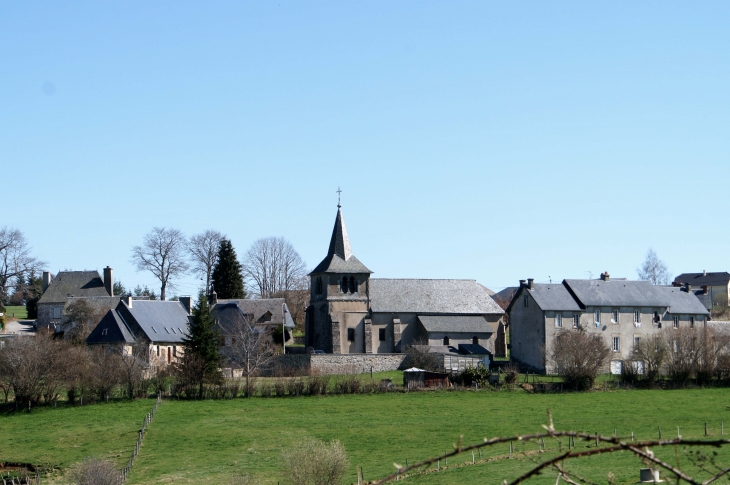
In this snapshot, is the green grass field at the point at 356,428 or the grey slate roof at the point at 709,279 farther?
the grey slate roof at the point at 709,279

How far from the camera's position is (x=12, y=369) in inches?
1831

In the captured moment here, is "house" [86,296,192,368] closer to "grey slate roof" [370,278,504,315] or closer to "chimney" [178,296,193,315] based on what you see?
"chimney" [178,296,193,315]

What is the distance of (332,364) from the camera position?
5856 centimetres

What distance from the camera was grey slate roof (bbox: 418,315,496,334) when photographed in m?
63.7

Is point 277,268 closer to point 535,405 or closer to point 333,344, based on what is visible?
point 333,344

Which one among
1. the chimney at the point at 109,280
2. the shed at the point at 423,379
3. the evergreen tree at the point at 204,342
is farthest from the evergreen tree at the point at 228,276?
the shed at the point at 423,379

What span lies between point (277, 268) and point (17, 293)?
34138 mm

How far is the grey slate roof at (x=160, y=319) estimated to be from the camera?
61781mm

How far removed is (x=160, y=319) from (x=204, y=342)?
42.7ft

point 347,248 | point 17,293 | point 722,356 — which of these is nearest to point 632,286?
point 722,356

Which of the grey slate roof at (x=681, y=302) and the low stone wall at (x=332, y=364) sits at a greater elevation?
the grey slate roof at (x=681, y=302)

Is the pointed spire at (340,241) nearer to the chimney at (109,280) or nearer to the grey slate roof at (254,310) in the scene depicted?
the grey slate roof at (254,310)

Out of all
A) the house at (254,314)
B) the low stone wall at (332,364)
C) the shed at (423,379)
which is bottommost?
the shed at (423,379)

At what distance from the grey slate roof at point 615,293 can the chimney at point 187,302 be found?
95.8ft
